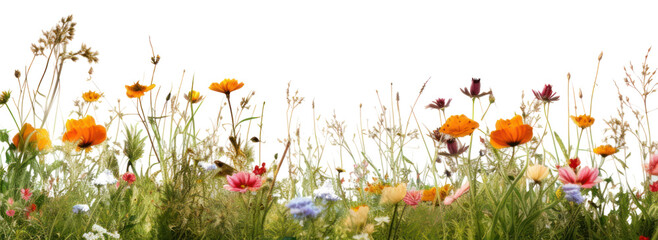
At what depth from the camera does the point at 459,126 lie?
71.5 inches

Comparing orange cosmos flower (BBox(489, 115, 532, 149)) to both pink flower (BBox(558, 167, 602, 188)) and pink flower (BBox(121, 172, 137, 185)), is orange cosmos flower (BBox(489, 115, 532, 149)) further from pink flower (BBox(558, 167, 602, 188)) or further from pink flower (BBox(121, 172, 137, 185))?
pink flower (BBox(121, 172, 137, 185))

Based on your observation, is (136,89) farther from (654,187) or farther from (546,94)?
(654,187)

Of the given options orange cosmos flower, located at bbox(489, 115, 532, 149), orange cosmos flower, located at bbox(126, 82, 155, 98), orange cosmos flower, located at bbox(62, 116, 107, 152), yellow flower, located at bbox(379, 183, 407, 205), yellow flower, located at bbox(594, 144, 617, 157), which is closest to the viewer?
yellow flower, located at bbox(379, 183, 407, 205)

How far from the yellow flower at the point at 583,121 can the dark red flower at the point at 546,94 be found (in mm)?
360

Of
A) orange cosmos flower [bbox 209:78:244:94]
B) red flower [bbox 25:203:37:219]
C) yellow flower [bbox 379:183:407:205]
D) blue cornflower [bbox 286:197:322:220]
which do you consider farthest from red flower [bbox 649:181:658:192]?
red flower [bbox 25:203:37:219]

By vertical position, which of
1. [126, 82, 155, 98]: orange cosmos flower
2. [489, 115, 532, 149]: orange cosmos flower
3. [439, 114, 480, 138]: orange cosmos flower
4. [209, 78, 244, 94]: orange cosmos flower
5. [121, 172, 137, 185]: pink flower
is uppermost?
[126, 82, 155, 98]: orange cosmos flower

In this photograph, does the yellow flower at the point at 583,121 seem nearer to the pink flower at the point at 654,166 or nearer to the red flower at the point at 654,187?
the pink flower at the point at 654,166

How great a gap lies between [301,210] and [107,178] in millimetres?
1321

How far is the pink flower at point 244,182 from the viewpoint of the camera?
1.67 m

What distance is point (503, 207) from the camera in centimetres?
178

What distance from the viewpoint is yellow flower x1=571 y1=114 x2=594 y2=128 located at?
2486 mm

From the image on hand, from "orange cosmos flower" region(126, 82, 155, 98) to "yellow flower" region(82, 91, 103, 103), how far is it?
0.66 metres

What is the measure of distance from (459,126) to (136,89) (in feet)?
4.75

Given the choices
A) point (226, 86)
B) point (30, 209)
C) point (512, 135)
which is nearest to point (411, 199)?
point (512, 135)
